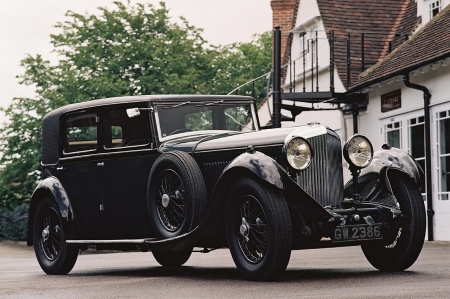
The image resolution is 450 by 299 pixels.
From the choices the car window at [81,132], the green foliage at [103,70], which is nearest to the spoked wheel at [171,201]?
the car window at [81,132]

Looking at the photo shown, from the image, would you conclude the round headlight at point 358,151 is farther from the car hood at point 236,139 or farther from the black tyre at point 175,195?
the black tyre at point 175,195

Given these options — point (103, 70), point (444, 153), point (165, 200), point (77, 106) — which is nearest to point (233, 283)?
point (165, 200)

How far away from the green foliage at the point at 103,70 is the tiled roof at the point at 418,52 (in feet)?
79.8

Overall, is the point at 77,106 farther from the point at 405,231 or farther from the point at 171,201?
the point at 405,231

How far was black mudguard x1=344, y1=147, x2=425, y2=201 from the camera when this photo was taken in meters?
8.86

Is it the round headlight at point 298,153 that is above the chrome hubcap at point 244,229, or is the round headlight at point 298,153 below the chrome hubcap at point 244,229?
above

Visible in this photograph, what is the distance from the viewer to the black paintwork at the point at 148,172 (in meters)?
8.17

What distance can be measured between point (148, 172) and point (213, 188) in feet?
2.83

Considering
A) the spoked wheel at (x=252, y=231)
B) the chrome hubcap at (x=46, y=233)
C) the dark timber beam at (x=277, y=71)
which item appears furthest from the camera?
the dark timber beam at (x=277, y=71)

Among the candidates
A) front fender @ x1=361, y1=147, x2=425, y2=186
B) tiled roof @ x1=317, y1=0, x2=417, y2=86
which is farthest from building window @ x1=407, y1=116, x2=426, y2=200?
front fender @ x1=361, y1=147, x2=425, y2=186

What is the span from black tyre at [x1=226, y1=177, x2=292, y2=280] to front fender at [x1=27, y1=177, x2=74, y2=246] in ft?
8.76

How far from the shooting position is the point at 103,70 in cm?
4628

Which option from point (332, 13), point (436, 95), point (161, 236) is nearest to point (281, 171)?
point (161, 236)

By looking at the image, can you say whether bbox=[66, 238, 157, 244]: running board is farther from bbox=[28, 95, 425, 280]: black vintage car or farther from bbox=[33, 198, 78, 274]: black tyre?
A: bbox=[33, 198, 78, 274]: black tyre
